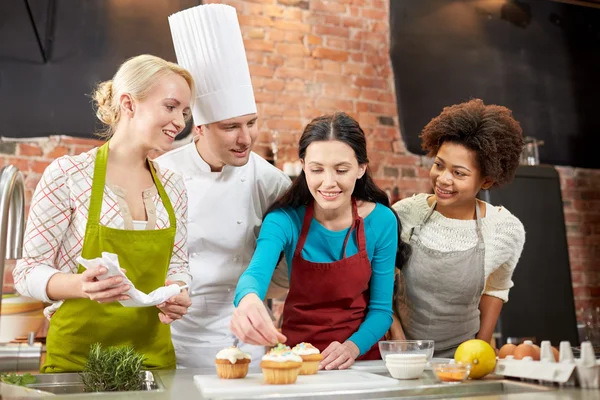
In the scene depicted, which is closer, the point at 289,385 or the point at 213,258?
the point at 289,385

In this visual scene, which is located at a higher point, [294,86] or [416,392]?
[294,86]

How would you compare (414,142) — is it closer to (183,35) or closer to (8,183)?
(183,35)

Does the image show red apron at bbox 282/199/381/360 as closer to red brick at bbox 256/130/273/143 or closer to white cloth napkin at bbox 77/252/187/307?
white cloth napkin at bbox 77/252/187/307

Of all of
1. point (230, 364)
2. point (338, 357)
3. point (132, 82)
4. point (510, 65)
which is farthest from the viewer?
point (510, 65)

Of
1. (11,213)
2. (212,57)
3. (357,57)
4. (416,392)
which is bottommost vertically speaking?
(416,392)

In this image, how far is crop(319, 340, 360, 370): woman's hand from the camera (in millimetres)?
1507

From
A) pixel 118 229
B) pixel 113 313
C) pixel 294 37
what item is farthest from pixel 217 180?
pixel 294 37

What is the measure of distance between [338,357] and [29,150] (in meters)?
2.78

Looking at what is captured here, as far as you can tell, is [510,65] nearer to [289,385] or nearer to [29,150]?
[29,150]

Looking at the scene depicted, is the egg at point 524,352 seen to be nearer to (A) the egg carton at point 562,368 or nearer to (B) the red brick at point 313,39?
(A) the egg carton at point 562,368

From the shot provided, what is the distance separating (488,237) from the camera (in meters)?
2.07

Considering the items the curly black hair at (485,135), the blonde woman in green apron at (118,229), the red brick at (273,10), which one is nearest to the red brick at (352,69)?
the red brick at (273,10)

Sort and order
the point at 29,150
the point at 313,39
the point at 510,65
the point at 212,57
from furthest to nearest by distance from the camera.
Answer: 1. the point at 510,65
2. the point at 313,39
3. the point at 29,150
4. the point at 212,57

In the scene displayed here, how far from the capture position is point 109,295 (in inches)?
53.5
